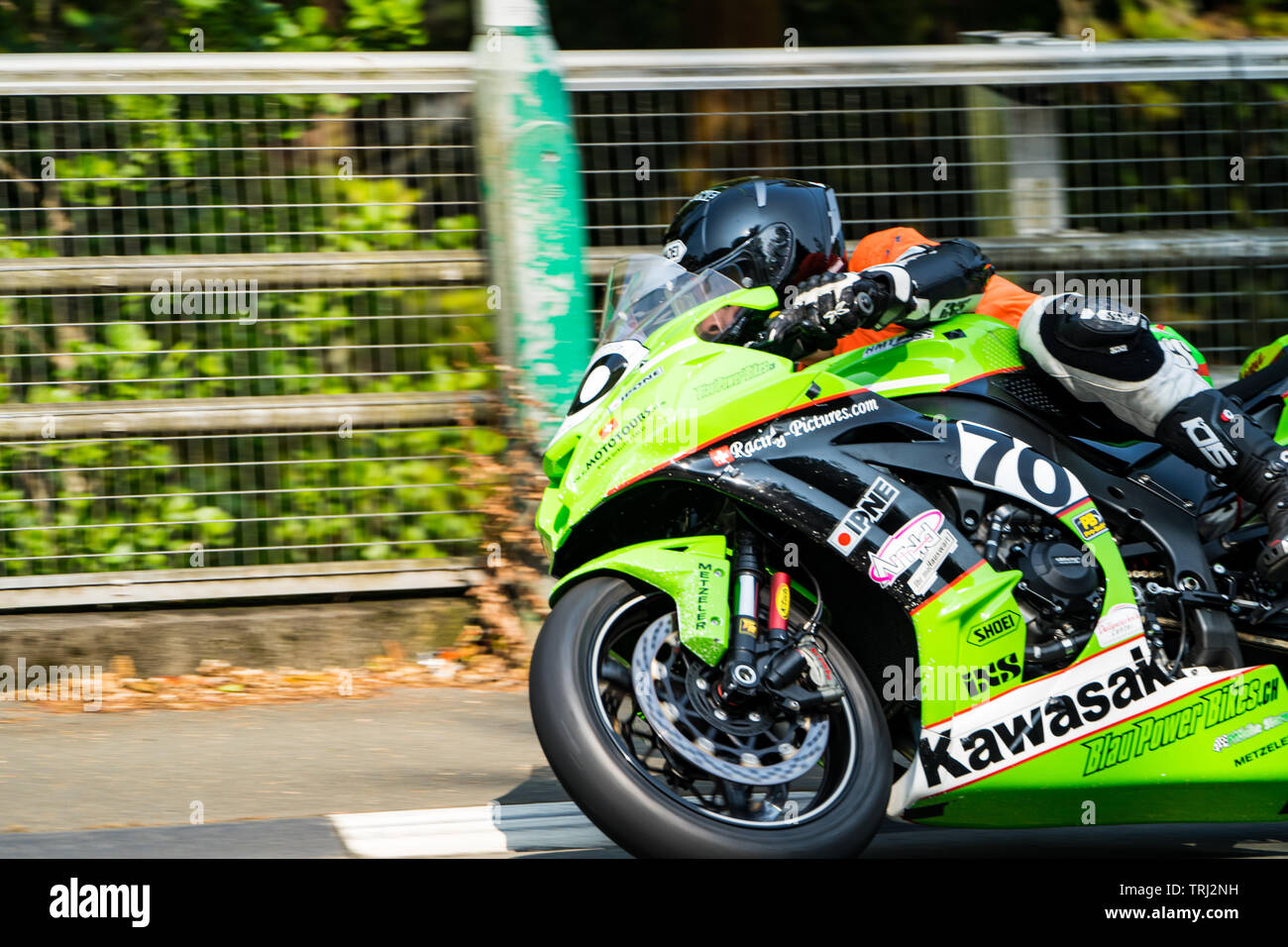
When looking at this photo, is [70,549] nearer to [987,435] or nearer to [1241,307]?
[987,435]

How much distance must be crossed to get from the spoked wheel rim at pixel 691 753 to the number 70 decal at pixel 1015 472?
54 centimetres

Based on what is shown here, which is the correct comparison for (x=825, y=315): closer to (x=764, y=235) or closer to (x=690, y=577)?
(x=764, y=235)

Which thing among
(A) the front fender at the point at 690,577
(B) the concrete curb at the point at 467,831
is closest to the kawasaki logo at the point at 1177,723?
(A) the front fender at the point at 690,577

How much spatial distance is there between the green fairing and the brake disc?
0.10 m

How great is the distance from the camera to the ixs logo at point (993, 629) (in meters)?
3.34

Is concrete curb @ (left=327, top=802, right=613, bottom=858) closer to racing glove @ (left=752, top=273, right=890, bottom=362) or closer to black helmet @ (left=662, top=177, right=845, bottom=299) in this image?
racing glove @ (left=752, top=273, right=890, bottom=362)

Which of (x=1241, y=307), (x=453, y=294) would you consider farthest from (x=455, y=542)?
(x=1241, y=307)

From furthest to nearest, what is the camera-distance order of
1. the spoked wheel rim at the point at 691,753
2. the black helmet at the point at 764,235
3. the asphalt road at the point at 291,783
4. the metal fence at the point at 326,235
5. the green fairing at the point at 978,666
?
the metal fence at the point at 326,235, the asphalt road at the point at 291,783, the black helmet at the point at 764,235, the green fairing at the point at 978,666, the spoked wheel rim at the point at 691,753

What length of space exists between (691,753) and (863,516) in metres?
0.66

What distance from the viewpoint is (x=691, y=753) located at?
10.2ft

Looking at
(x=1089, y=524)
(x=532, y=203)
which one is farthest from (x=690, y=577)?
(x=532, y=203)

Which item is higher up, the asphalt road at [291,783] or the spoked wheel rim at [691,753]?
the spoked wheel rim at [691,753]

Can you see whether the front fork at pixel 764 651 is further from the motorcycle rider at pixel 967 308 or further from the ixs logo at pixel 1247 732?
the ixs logo at pixel 1247 732

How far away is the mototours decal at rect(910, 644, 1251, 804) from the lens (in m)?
3.29
